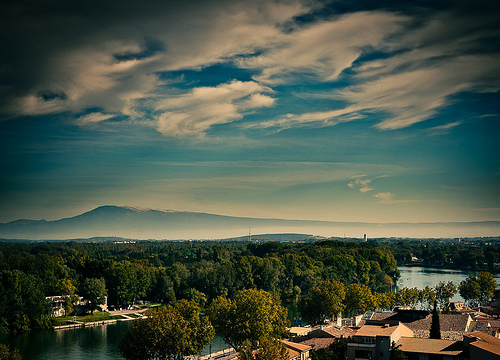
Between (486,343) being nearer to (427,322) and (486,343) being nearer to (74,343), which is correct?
(427,322)

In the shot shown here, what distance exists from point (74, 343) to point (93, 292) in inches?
747

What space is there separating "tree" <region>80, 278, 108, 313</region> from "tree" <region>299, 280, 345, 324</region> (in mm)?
31430

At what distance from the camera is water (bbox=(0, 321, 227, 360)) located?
151 ft

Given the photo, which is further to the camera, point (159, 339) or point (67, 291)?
point (67, 291)

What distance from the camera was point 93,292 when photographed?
231 feet

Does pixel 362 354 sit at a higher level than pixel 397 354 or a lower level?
lower

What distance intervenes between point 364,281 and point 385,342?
2619 inches

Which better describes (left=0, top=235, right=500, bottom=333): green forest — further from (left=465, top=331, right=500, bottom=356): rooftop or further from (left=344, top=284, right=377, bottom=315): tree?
(left=465, top=331, right=500, bottom=356): rooftop

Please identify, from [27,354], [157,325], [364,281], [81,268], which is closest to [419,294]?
[364,281]

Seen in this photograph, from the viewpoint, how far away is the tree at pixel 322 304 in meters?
55.7

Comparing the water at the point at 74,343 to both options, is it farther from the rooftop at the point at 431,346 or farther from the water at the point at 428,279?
the water at the point at 428,279

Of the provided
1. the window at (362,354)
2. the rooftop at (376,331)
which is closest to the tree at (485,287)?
the rooftop at (376,331)

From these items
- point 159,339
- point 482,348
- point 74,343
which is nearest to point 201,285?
point 74,343

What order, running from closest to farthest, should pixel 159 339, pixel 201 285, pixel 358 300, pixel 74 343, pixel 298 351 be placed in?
pixel 159 339
pixel 298 351
pixel 74 343
pixel 358 300
pixel 201 285
